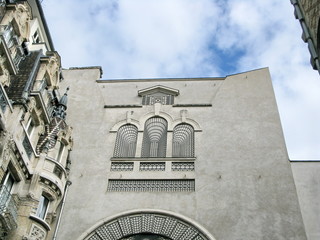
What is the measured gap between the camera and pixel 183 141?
20.9 metres

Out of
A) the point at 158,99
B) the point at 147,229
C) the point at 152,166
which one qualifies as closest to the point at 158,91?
the point at 158,99

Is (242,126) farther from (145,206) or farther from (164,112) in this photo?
(145,206)

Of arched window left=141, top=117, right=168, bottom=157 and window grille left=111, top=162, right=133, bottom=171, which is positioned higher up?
arched window left=141, top=117, right=168, bottom=157

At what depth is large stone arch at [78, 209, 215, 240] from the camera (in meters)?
17.2

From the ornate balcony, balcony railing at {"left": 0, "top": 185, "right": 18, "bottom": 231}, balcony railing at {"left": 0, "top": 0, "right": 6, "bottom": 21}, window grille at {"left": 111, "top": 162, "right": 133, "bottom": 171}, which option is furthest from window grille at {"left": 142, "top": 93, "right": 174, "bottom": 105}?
balcony railing at {"left": 0, "top": 185, "right": 18, "bottom": 231}

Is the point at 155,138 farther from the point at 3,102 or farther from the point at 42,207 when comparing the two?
the point at 3,102

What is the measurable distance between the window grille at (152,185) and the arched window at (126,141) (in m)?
1.70

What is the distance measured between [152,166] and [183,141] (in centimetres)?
223

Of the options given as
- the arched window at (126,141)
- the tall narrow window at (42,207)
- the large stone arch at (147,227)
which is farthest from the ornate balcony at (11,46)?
the large stone arch at (147,227)

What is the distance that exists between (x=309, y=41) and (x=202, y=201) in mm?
8875

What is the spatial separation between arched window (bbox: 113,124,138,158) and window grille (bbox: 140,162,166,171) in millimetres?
942

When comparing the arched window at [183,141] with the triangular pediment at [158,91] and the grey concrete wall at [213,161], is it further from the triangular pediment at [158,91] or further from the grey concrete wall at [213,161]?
the triangular pediment at [158,91]

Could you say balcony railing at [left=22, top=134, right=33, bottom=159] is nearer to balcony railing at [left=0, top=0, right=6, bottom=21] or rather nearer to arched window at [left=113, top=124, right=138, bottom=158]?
balcony railing at [left=0, top=0, right=6, bottom=21]

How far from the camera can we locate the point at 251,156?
19.7 m
